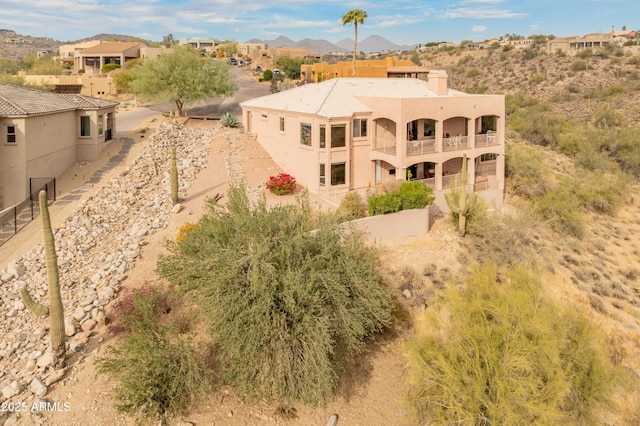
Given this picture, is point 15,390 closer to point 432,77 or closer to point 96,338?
point 96,338

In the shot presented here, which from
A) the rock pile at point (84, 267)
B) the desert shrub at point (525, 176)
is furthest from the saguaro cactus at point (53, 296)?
the desert shrub at point (525, 176)

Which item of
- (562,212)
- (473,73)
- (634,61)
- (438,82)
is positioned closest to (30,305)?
(438,82)

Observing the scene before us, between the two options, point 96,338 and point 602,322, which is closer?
Result: point 96,338

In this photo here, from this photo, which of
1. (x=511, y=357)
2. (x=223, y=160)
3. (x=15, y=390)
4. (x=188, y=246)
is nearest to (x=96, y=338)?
(x=15, y=390)

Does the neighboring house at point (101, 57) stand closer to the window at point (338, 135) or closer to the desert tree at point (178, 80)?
the desert tree at point (178, 80)

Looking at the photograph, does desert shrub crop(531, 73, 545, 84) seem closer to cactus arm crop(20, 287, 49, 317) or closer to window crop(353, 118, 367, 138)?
window crop(353, 118, 367, 138)

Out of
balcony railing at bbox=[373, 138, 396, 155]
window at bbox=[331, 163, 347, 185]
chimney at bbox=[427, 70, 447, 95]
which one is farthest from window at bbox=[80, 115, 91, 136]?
chimney at bbox=[427, 70, 447, 95]
